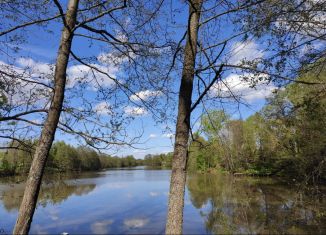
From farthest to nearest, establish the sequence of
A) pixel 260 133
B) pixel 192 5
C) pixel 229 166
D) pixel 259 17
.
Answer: pixel 260 133 < pixel 259 17 < pixel 192 5 < pixel 229 166

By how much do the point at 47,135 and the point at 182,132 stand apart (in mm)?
1635

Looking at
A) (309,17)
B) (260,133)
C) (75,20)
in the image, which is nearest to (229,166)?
(309,17)

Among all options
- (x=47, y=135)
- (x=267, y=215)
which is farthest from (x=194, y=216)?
(x=47, y=135)

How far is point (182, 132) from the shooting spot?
147 inches

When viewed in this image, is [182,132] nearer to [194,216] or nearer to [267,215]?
[267,215]

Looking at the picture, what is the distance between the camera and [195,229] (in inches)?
457

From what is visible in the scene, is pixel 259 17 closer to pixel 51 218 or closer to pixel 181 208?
pixel 181 208

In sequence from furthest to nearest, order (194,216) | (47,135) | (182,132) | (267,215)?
1. (194,216)
2. (267,215)
3. (47,135)
4. (182,132)

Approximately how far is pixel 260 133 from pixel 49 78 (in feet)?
86.5

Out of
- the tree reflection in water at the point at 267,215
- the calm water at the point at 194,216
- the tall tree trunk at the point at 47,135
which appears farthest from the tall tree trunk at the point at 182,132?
the calm water at the point at 194,216

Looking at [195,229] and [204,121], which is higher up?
[204,121]

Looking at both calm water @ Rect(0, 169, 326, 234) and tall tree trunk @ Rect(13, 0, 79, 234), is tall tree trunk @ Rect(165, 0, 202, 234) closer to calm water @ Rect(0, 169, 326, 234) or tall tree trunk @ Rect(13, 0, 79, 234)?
tall tree trunk @ Rect(13, 0, 79, 234)

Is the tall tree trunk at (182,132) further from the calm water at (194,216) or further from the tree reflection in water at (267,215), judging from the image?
the calm water at (194,216)

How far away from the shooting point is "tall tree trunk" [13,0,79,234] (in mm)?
3801
